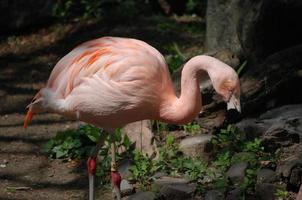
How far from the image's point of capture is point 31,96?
263 inches

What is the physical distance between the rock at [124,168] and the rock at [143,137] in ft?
0.55

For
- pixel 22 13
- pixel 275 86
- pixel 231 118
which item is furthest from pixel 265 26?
pixel 22 13

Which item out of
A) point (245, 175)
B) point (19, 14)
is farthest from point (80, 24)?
point (245, 175)

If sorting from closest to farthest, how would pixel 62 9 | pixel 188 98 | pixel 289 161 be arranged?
pixel 188 98, pixel 289 161, pixel 62 9

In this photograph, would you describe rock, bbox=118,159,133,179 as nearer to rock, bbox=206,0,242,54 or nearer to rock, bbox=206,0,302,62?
rock, bbox=206,0,302,62

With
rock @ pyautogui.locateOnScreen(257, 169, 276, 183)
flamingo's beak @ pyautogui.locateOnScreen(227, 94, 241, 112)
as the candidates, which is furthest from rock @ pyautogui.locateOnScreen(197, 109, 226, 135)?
flamingo's beak @ pyautogui.locateOnScreen(227, 94, 241, 112)

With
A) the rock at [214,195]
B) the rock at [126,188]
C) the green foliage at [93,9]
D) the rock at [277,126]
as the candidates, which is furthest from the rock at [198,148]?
the green foliage at [93,9]

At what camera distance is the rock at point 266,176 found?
436cm

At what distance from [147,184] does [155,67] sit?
95 centimetres

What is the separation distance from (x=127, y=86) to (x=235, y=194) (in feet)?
→ 3.24

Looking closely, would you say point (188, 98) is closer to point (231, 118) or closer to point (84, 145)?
point (231, 118)

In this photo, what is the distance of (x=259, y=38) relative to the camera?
544 centimetres

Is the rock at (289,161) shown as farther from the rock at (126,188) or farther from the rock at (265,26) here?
the rock at (265,26)

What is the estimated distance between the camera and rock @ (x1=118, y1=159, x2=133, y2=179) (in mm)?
4844
